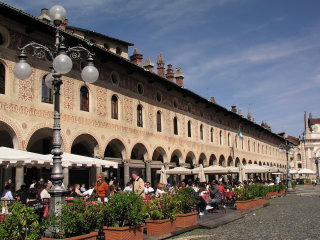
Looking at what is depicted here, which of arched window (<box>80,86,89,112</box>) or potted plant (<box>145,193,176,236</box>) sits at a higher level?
arched window (<box>80,86,89,112</box>)

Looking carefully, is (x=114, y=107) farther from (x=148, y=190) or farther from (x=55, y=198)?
(x=55, y=198)

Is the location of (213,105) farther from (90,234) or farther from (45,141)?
(90,234)

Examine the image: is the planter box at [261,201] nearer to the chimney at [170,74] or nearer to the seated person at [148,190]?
the seated person at [148,190]

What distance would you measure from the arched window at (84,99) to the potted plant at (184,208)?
29.7 feet

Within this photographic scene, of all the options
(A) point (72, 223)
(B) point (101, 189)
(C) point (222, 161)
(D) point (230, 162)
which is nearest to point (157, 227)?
(B) point (101, 189)

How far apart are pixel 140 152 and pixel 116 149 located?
2870 mm

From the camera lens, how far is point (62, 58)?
7.81m

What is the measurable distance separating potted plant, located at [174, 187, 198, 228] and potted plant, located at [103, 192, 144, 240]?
2092mm

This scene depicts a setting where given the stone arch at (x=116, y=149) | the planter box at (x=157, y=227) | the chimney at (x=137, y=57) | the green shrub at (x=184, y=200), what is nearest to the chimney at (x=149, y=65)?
the chimney at (x=137, y=57)

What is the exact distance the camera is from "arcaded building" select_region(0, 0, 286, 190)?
48.7 ft

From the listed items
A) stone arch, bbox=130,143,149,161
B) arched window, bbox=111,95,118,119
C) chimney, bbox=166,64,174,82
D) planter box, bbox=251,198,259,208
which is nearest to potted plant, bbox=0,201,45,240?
planter box, bbox=251,198,259,208

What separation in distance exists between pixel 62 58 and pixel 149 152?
16.0 m

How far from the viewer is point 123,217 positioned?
786 cm

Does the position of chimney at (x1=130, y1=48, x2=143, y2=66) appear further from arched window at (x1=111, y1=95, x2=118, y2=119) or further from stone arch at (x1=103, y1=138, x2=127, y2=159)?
stone arch at (x1=103, y1=138, x2=127, y2=159)
